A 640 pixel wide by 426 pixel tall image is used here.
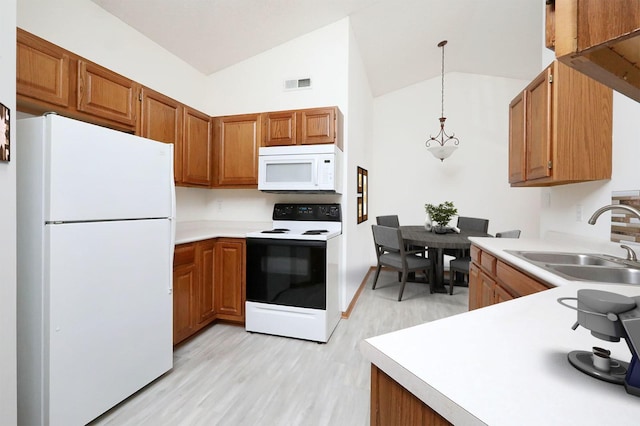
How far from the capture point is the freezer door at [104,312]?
1358 mm

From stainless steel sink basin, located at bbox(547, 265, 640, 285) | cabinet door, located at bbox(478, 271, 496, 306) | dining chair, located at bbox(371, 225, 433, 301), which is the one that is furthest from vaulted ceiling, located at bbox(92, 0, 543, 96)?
stainless steel sink basin, located at bbox(547, 265, 640, 285)

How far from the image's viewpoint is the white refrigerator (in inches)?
52.6

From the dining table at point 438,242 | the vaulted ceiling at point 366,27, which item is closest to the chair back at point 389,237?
the dining table at point 438,242

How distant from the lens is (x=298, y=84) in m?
3.14

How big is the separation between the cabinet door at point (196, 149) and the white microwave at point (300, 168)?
623mm

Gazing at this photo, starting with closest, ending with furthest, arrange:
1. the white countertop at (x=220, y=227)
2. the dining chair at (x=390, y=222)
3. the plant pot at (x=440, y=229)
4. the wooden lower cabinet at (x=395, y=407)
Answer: the wooden lower cabinet at (x=395, y=407), the white countertop at (x=220, y=227), the plant pot at (x=440, y=229), the dining chair at (x=390, y=222)

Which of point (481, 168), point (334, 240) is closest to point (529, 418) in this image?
point (334, 240)

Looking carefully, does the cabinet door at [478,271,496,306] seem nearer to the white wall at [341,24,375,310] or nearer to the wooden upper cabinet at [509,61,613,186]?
the wooden upper cabinet at [509,61,613,186]

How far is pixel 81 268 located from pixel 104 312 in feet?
0.92

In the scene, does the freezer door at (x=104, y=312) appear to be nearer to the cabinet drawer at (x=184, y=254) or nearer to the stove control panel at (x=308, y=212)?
the cabinet drawer at (x=184, y=254)

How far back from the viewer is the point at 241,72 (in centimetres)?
333

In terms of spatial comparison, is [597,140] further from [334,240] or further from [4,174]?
[4,174]

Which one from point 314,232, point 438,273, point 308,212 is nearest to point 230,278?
point 314,232

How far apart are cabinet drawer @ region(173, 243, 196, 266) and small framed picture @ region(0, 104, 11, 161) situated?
3.79 ft
